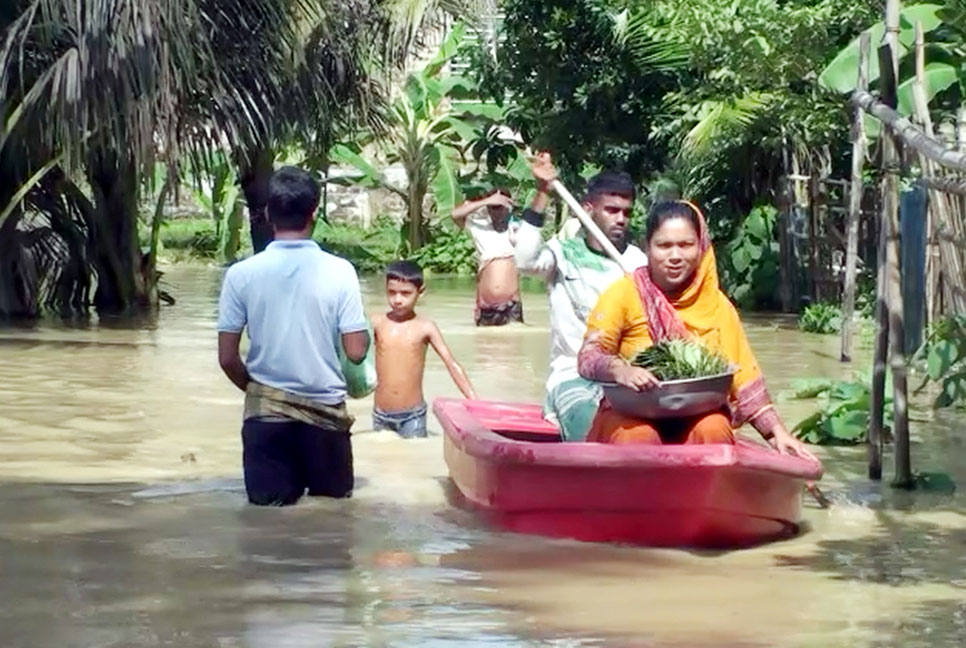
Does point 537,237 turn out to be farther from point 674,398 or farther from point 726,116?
point 726,116

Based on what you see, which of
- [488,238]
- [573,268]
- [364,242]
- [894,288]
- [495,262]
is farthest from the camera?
[364,242]

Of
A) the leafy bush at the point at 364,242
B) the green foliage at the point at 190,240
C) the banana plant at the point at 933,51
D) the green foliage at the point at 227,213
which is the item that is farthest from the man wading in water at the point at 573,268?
the green foliage at the point at 190,240

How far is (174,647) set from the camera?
5.78m

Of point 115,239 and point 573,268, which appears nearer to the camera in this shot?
point 573,268

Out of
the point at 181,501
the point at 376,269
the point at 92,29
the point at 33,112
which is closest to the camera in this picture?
the point at 181,501

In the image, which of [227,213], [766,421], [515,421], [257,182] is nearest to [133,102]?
[257,182]

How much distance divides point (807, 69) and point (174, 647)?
12199 millimetres

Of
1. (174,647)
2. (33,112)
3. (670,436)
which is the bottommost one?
(174,647)

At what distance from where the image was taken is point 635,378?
7086 millimetres

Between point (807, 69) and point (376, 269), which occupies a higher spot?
point (807, 69)

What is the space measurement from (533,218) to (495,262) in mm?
9533

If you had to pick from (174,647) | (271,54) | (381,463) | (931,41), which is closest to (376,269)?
(271,54)

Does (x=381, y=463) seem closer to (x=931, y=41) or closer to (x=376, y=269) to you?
(x=931, y=41)

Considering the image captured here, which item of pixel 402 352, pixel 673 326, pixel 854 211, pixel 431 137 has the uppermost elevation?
pixel 431 137
